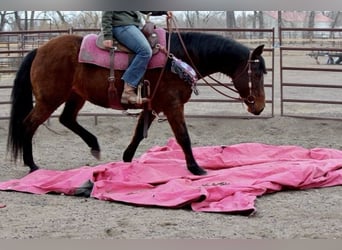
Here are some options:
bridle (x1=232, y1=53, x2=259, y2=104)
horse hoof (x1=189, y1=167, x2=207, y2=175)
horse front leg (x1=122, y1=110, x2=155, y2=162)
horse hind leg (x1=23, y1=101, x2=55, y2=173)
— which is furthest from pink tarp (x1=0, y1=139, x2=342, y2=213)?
bridle (x1=232, y1=53, x2=259, y2=104)

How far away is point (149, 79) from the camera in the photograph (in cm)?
430

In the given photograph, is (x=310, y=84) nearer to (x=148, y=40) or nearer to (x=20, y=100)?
(x=148, y=40)

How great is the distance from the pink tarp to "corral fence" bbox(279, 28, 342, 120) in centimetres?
277

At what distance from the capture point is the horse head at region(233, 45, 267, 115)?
420 cm

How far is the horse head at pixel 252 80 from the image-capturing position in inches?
165

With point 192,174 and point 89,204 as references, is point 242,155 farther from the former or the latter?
point 89,204

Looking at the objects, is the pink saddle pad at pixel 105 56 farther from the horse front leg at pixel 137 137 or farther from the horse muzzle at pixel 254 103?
the horse muzzle at pixel 254 103

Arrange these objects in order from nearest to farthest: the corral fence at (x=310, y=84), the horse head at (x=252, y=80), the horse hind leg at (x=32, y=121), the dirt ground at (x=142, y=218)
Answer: the dirt ground at (x=142, y=218) < the horse head at (x=252, y=80) < the horse hind leg at (x=32, y=121) < the corral fence at (x=310, y=84)

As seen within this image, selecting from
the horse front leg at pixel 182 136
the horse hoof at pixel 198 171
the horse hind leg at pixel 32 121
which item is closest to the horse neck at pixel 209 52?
the horse front leg at pixel 182 136

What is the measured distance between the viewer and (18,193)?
12.9 ft

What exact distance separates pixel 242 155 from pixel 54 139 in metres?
2.94

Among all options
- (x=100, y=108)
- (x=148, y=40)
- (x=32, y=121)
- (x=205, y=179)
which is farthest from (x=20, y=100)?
(x=100, y=108)

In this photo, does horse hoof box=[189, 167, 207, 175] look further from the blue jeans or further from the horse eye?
the blue jeans

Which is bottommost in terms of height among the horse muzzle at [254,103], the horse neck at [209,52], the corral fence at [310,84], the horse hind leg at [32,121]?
the corral fence at [310,84]
